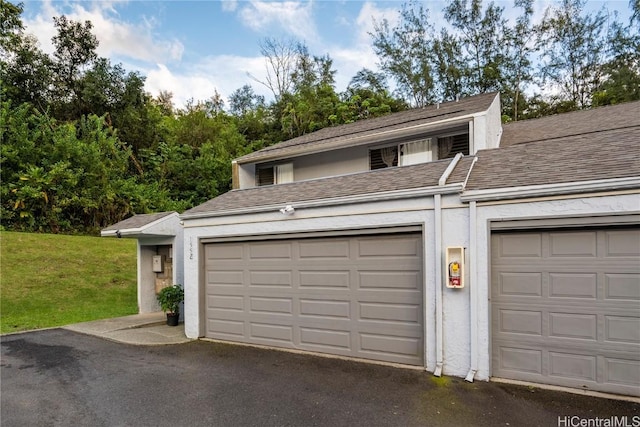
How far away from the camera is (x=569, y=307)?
15.7 ft

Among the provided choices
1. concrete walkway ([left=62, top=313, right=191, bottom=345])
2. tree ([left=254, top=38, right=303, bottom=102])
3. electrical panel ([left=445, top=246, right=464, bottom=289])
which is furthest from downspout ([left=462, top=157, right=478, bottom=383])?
tree ([left=254, top=38, right=303, bottom=102])

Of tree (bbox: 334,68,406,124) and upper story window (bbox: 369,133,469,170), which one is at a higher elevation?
tree (bbox: 334,68,406,124)

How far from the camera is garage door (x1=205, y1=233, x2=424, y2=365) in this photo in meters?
5.86

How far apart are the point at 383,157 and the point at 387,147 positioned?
0.30 meters

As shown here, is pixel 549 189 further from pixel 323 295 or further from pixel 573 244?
pixel 323 295

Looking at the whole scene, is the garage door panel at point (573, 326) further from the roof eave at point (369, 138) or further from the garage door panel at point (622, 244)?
the roof eave at point (369, 138)

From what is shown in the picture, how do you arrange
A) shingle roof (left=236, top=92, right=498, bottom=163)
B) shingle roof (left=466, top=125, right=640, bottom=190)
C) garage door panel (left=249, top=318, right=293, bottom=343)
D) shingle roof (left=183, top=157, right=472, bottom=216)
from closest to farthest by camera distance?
shingle roof (left=466, top=125, right=640, bottom=190), shingle roof (left=183, top=157, right=472, bottom=216), garage door panel (left=249, top=318, right=293, bottom=343), shingle roof (left=236, top=92, right=498, bottom=163)

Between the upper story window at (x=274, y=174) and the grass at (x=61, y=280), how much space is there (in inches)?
221

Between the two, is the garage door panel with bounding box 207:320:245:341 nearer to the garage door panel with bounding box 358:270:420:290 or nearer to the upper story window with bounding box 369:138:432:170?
the garage door panel with bounding box 358:270:420:290

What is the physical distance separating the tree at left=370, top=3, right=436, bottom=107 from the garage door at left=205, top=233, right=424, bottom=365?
21.0 m

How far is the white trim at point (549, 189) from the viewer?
4441 millimetres

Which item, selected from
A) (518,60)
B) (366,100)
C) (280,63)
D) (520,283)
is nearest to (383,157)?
(520,283)

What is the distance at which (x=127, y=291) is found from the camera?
Result: 13422 millimetres

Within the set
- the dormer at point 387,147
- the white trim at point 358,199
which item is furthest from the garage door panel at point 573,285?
the dormer at point 387,147
